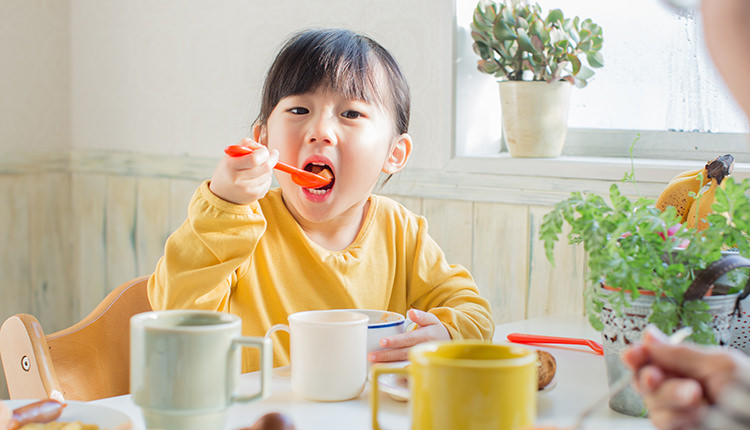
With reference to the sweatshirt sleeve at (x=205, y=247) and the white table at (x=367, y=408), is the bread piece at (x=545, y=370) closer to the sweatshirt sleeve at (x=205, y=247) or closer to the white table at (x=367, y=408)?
the white table at (x=367, y=408)

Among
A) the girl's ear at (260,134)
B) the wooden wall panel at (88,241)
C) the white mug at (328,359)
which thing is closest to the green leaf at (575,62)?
the girl's ear at (260,134)

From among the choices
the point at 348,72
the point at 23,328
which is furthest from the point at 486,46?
the point at 23,328

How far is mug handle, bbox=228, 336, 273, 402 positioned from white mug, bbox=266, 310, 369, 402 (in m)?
0.17

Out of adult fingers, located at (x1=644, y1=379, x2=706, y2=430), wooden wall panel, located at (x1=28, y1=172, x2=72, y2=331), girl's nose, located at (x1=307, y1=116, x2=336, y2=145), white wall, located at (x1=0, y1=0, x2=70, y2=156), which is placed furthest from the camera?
wooden wall panel, located at (x1=28, y1=172, x2=72, y2=331)

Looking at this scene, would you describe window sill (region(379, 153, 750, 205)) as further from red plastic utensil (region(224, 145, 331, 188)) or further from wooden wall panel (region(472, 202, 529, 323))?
red plastic utensil (region(224, 145, 331, 188))

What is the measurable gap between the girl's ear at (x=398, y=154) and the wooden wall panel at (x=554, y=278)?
30cm

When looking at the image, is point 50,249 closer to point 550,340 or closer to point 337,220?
point 337,220

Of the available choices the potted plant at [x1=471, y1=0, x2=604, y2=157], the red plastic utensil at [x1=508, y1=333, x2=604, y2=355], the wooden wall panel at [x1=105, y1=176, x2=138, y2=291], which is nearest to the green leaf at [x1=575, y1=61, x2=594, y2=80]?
the potted plant at [x1=471, y1=0, x2=604, y2=157]

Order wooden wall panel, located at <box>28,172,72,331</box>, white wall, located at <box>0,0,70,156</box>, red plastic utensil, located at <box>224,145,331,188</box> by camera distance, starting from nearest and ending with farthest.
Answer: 1. red plastic utensil, located at <box>224,145,331,188</box>
2. white wall, located at <box>0,0,70,156</box>
3. wooden wall panel, located at <box>28,172,72,331</box>

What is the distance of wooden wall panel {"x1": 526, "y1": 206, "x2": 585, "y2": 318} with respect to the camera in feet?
4.77

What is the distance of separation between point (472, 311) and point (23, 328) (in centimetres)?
64

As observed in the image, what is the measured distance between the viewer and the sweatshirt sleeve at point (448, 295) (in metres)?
1.06

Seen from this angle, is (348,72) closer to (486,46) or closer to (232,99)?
(486,46)

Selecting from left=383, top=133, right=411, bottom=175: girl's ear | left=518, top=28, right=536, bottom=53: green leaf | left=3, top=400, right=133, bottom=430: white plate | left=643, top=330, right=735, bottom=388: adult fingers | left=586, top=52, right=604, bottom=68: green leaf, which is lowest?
left=3, top=400, right=133, bottom=430: white plate
